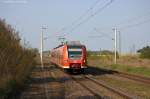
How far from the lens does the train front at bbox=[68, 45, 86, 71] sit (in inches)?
1548

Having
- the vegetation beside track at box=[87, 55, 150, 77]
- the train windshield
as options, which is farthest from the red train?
the vegetation beside track at box=[87, 55, 150, 77]

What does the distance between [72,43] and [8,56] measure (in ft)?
57.8

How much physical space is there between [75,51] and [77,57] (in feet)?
2.11

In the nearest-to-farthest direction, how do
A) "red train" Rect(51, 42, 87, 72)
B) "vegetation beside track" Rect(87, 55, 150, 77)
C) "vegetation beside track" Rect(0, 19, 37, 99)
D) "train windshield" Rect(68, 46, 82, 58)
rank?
"vegetation beside track" Rect(0, 19, 37, 99) → "red train" Rect(51, 42, 87, 72) → "train windshield" Rect(68, 46, 82, 58) → "vegetation beside track" Rect(87, 55, 150, 77)

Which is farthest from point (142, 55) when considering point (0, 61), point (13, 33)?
point (0, 61)

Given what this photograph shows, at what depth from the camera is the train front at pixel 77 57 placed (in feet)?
129

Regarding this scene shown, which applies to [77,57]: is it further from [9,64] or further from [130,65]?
[130,65]

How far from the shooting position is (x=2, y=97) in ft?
55.4

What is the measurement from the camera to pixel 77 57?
1558 inches

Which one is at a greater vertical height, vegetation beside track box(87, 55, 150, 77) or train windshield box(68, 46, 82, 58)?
train windshield box(68, 46, 82, 58)

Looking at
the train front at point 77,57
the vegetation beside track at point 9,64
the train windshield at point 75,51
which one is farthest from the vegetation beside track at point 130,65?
the vegetation beside track at point 9,64

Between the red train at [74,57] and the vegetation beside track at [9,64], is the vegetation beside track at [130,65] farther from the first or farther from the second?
the vegetation beside track at [9,64]

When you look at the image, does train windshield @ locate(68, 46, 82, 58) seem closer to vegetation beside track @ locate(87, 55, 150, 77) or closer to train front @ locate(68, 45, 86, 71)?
train front @ locate(68, 45, 86, 71)

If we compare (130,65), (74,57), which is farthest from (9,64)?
(130,65)
